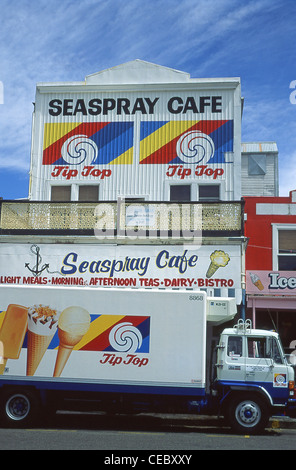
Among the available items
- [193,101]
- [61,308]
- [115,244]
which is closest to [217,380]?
[61,308]

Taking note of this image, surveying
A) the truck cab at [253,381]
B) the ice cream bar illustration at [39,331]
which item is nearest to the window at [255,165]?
the truck cab at [253,381]

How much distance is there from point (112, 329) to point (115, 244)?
516cm

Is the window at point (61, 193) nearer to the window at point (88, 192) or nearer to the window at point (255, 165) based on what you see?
the window at point (88, 192)

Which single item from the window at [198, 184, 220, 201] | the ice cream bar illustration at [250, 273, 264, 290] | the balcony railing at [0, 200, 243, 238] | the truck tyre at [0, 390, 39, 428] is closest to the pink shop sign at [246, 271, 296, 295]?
the ice cream bar illustration at [250, 273, 264, 290]

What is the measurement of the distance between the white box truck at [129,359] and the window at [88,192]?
716 centimetres

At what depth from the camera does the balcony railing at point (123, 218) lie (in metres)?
16.3

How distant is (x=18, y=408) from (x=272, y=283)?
8.65m

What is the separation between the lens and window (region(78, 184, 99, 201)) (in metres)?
18.6

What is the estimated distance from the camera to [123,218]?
54.9 ft

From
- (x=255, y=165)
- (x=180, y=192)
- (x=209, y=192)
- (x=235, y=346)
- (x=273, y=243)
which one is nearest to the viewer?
(x=235, y=346)

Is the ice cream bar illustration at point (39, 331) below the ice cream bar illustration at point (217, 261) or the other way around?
below

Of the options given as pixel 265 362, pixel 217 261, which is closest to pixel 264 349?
pixel 265 362

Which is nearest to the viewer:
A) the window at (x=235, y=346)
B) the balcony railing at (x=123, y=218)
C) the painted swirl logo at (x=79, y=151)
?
the window at (x=235, y=346)

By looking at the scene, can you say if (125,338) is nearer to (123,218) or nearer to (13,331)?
(13,331)
